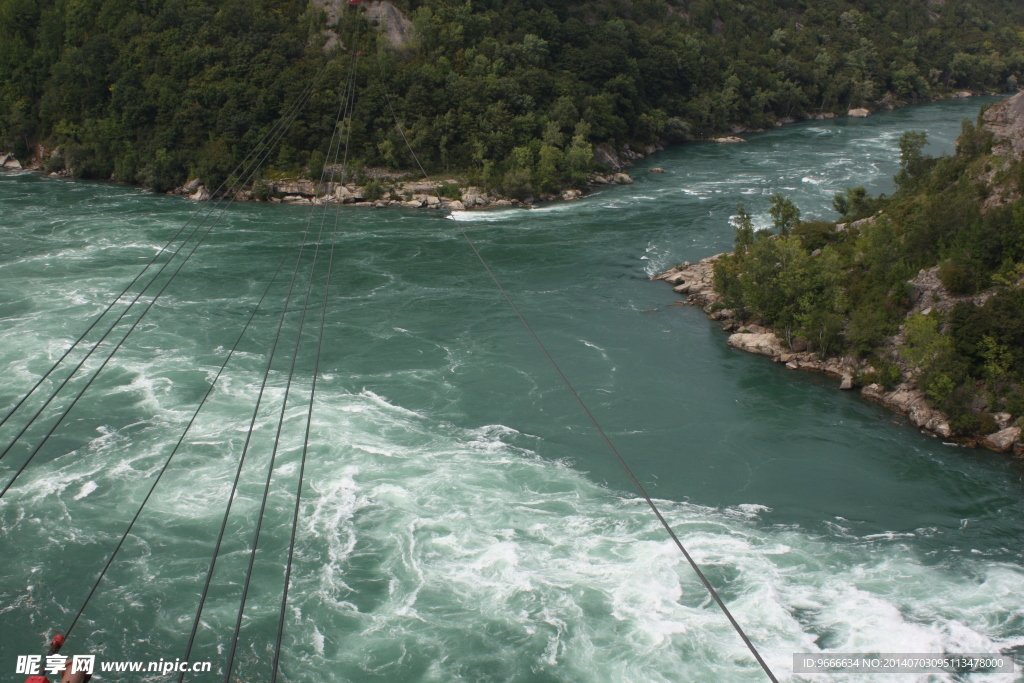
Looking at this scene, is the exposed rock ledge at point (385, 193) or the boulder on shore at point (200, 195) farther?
the boulder on shore at point (200, 195)

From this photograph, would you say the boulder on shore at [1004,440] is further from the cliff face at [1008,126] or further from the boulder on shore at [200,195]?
the boulder on shore at [200,195]

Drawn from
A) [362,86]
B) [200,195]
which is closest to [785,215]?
[362,86]

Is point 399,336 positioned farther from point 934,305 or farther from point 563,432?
point 934,305

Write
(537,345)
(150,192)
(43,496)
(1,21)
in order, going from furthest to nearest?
(1,21), (150,192), (537,345), (43,496)

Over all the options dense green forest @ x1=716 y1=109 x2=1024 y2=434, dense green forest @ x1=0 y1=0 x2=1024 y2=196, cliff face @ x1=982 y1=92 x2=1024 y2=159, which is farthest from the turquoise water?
dense green forest @ x1=0 y1=0 x2=1024 y2=196

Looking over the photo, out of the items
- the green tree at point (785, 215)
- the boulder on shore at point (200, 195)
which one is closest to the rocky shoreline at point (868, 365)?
the green tree at point (785, 215)

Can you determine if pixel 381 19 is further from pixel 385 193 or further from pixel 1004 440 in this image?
pixel 1004 440

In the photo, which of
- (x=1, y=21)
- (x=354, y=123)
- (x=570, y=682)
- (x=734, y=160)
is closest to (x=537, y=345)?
(x=570, y=682)

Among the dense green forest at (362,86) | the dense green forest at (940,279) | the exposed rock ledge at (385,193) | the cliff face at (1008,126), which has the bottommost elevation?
the dense green forest at (940,279)
